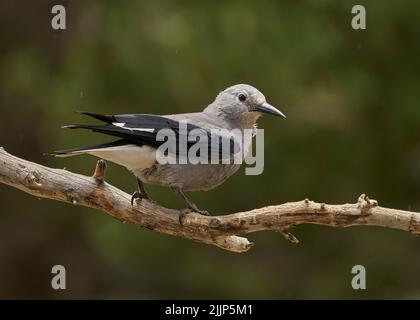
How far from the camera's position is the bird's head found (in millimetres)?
5539

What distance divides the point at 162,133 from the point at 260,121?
394 cm

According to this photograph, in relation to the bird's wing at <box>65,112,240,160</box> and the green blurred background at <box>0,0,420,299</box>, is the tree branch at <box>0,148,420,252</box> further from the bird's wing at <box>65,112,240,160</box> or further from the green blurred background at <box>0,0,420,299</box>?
the green blurred background at <box>0,0,420,299</box>

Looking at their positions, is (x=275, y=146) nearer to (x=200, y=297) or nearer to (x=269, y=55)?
(x=269, y=55)

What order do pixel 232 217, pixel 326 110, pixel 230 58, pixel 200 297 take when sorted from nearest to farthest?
1. pixel 232 217
2. pixel 230 58
3. pixel 326 110
4. pixel 200 297

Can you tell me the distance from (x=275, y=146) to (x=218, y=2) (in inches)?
65.0

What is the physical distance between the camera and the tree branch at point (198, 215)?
4562 millimetres

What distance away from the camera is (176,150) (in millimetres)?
5137

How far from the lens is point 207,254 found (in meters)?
10.1

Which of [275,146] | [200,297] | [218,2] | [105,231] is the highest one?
[218,2]

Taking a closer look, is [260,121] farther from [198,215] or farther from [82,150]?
[82,150]

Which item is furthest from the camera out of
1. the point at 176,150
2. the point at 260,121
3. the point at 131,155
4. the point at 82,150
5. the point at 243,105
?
the point at 260,121

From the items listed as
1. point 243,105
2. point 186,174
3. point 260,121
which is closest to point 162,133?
point 186,174

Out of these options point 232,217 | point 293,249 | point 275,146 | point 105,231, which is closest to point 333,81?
point 275,146

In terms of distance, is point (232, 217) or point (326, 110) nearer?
point (232, 217)
